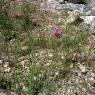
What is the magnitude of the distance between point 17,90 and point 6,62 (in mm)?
1039

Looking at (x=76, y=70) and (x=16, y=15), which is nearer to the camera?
(x=76, y=70)

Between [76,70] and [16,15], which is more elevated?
[16,15]

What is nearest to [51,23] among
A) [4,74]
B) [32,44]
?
[32,44]

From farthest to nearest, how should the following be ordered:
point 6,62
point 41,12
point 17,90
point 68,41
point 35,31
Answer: point 41,12 < point 35,31 < point 68,41 < point 6,62 < point 17,90

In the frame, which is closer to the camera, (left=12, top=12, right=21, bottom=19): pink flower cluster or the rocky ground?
the rocky ground

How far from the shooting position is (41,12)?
7148mm

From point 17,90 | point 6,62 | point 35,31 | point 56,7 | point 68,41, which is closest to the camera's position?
point 17,90

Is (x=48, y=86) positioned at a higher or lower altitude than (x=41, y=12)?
lower

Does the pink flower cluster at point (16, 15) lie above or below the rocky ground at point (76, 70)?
above

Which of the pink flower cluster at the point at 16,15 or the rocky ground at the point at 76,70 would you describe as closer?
the rocky ground at the point at 76,70

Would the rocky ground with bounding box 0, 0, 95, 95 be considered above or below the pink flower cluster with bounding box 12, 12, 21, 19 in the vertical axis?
below

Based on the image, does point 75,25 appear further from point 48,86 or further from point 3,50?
point 48,86

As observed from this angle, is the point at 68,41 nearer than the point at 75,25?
Yes

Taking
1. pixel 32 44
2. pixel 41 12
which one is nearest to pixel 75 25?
pixel 41 12
